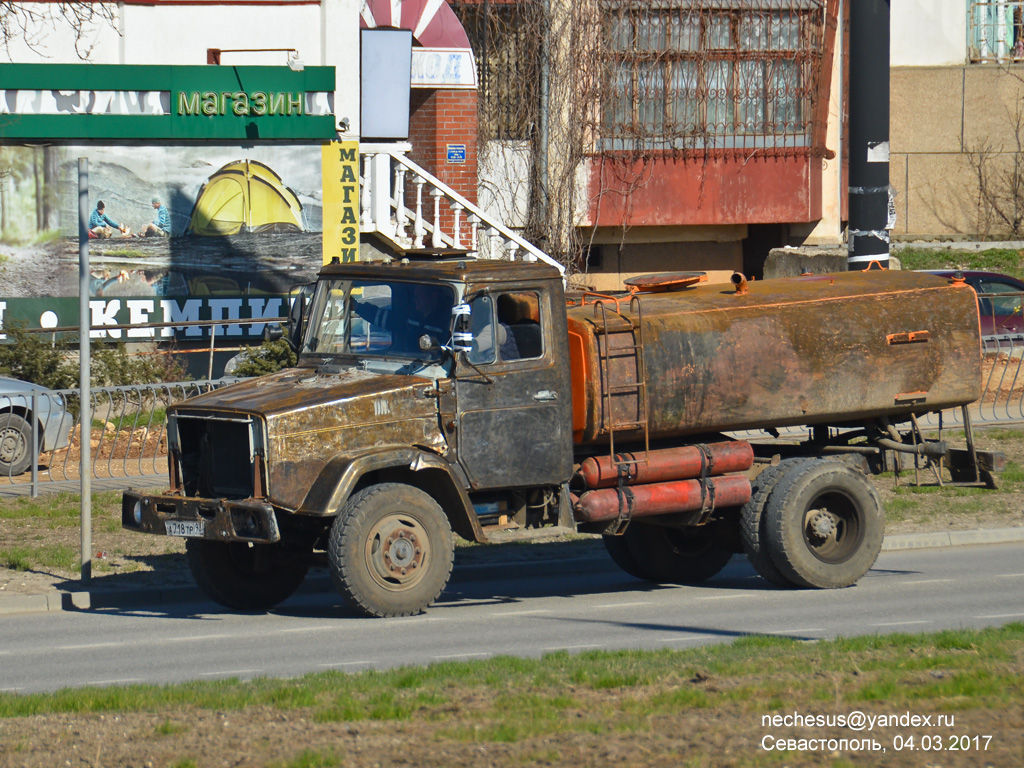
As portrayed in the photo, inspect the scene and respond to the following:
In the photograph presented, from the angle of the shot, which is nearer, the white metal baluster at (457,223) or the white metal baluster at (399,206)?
the white metal baluster at (399,206)

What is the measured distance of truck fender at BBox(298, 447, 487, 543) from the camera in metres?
9.75

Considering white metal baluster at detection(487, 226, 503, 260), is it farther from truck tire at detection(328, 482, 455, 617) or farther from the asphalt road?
truck tire at detection(328, 482, 455, 617)

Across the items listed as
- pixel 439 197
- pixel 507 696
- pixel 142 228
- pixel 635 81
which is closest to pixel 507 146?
pixel 635 81

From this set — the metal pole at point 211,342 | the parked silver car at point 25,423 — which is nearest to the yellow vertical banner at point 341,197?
the metal pole at point 211,342

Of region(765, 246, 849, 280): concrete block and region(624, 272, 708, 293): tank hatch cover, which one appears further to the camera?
region(765, 246, 849, 280): concrete block

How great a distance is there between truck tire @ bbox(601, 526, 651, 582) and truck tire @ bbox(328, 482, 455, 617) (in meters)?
2.38

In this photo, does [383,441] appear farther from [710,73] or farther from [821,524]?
[710,73]

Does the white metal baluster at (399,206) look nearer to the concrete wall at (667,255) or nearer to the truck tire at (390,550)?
the concrete wall at (667,255)

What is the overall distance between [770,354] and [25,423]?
8918 millimetres

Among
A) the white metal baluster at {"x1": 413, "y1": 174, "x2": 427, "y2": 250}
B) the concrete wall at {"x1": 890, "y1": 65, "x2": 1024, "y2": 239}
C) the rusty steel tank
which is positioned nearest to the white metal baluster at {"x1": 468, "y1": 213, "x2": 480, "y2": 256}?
the white metal baluster at {"x1": 413, "y1": 174, "x2": 427, "y2": 250}

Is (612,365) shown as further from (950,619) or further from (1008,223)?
(1008,223)

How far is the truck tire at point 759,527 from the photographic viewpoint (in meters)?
11.3

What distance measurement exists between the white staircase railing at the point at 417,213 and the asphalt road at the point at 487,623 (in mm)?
9765

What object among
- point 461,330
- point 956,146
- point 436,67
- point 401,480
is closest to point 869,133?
point 461,330
